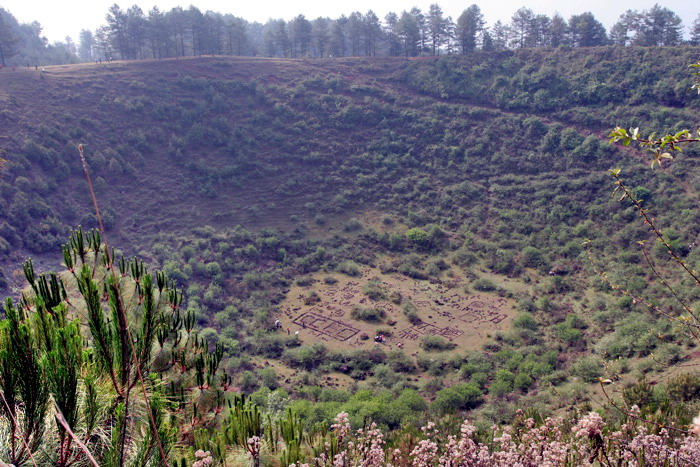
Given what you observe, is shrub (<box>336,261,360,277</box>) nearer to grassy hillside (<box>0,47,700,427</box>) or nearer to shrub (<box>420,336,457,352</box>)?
grassy hillside (<box>0,47,700,427</box>)

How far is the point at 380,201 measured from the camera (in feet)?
106

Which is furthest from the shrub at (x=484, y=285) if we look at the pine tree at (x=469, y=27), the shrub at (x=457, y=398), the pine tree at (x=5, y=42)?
the pine tree at (x=5, y=42)

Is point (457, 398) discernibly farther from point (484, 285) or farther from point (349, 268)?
point (349, 268)

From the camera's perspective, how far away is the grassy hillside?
18.1 meters

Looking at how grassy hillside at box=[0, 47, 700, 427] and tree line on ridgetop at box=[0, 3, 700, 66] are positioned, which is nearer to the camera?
grassy hillside at box=[0, 47, 700, 427]

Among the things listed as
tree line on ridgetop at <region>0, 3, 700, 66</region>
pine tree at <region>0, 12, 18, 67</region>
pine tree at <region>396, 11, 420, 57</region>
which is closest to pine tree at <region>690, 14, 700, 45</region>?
tree line on ridgetop at <region>0, 3, 700, 66</region>

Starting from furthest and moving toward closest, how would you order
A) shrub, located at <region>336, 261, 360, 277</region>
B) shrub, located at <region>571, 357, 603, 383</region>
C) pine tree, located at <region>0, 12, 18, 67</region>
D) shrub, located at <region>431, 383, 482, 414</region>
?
pine tree, located at <region>0, 12, 18, 67</region>, shrub, located at <region>336, 261, 360, 277</region>, shrub, located at <region>571, 357, 603, 383</region>, shrub, located at <region>431, 383, 482, 414</region>

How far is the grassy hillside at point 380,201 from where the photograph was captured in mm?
18109

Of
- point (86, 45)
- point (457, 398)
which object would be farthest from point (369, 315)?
point (86, 45)

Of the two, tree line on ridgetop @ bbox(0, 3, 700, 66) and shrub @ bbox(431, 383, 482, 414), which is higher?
tree line on ridgetop @ bbox(0, 3, 700, 66)

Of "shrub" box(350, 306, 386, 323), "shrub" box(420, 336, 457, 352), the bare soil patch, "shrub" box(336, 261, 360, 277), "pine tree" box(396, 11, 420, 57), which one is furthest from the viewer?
"pine tree" box(396, 11, 420, 57)

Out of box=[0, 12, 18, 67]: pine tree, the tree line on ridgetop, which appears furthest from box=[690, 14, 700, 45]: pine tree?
box=[0, 12, 18, 67]: pine tree

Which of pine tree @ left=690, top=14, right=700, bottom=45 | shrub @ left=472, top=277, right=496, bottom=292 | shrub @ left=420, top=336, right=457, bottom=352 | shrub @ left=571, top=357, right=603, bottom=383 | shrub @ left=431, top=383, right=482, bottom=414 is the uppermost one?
pine tree @ left=690, top=14, right=700, bottom=45

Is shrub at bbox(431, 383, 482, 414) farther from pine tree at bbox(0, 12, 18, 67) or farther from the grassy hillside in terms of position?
pine tree at bbox(0, 12, 18, 67)
